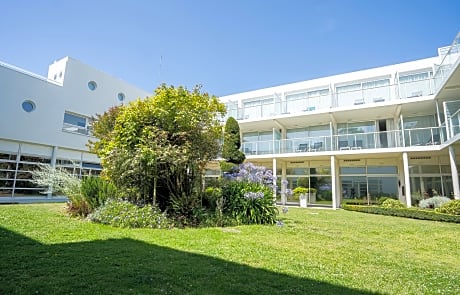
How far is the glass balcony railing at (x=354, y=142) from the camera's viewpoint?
47.3ft

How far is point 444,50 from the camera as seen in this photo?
48.0 feet

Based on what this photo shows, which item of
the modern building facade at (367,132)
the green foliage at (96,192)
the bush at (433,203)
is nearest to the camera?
the green foliage at (96,192)

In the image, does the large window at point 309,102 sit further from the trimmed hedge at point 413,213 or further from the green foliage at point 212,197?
the green foliage at point 212,197

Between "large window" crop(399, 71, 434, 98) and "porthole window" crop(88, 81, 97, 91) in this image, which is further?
"porthole window" crop(88, 81, 97, 91)

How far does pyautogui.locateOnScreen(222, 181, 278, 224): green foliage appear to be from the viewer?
830 centimetres

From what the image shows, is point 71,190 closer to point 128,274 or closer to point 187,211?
point 187,211

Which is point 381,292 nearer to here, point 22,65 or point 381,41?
Result: point 381,41

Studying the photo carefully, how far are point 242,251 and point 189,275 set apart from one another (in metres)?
1.64

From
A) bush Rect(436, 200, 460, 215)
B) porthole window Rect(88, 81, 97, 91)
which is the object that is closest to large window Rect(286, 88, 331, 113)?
bush Rect(436, 200, 460, 215)

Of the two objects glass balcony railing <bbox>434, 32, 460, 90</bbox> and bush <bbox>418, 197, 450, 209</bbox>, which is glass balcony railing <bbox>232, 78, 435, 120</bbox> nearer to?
glass balcony railing <bbox>434, 32, 460, 90</bbox>

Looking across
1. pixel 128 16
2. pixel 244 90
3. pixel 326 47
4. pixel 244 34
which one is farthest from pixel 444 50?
pixel 128 16

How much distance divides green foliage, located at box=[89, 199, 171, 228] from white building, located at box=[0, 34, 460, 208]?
8128 millimetres

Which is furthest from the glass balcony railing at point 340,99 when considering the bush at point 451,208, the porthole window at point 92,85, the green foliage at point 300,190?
the porthole window at point 92,85

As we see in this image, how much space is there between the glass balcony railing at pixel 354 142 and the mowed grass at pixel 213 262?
942cm
